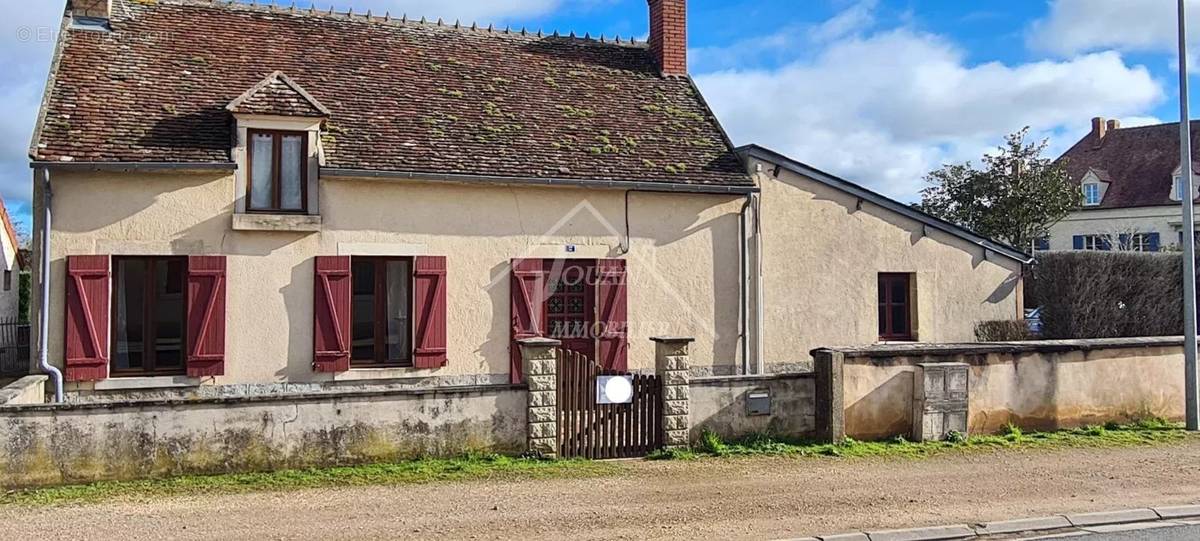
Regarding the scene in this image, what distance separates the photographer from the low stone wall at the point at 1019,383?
10.6 metres

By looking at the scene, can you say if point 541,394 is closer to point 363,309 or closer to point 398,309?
point 398,309

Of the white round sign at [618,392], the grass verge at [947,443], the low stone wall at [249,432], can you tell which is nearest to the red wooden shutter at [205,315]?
the low stone wall at [249,432]

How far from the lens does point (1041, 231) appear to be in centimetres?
2742

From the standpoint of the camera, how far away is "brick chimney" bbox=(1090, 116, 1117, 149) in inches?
1774

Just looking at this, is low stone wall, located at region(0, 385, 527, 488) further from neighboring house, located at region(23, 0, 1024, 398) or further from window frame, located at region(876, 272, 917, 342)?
window frame, located at region(876, 272, 917, 342)

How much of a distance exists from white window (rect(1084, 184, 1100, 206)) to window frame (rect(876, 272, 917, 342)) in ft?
105

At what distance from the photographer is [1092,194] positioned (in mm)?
42438

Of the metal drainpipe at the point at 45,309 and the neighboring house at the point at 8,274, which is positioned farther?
the neighboring house at the point at 8,274

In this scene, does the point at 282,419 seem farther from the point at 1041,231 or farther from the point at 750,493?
the point at 1041,231

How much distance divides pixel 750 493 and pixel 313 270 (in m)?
7.00

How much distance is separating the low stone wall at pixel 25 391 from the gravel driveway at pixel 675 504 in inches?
72.8

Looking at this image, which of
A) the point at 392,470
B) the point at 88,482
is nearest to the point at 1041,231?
the point at 392,470

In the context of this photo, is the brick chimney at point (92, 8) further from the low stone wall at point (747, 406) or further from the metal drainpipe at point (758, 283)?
the low stone wall at point (747, 406)

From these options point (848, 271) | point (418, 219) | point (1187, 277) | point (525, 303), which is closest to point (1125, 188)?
point (848, 271)
